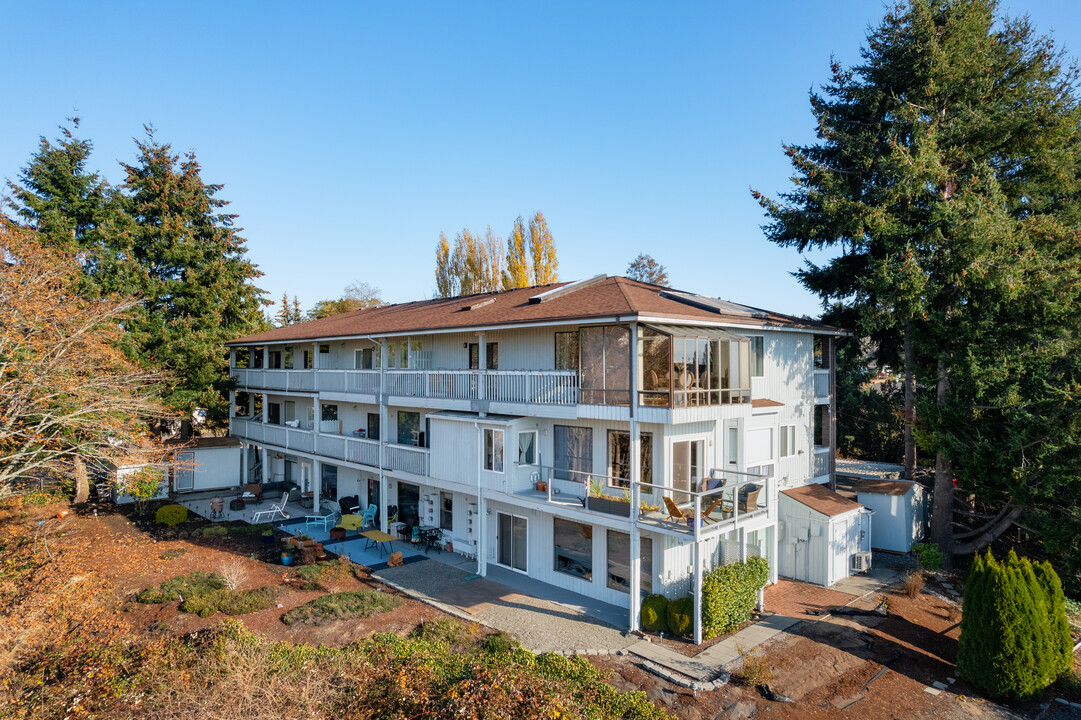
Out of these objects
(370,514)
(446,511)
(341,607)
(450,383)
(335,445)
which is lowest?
(341,607)

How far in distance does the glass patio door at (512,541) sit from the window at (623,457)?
4055 mm

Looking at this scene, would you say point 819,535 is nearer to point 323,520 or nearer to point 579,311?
point 579,311

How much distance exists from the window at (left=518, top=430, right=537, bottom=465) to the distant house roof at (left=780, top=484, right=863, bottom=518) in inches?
340

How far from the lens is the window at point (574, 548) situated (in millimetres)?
17406

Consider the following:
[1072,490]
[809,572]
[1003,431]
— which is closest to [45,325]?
[809,572]

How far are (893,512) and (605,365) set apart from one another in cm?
1365

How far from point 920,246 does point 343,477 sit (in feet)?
85.6

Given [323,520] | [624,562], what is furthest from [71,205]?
[624,562]

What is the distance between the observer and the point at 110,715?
9258 mm

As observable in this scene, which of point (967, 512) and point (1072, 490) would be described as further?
point (967, 512)

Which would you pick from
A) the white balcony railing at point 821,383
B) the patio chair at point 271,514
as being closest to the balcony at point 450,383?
the patio chair at point 271,514

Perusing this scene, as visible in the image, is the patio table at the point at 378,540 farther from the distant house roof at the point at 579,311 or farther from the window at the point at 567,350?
the window at the point at 567,350

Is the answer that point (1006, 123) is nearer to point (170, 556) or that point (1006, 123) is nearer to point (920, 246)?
Result: point (920, 246)

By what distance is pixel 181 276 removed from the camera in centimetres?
3278
